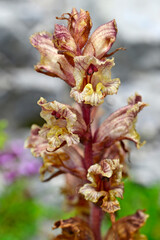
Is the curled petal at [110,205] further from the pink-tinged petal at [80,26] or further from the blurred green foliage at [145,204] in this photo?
the blurred green foliage at [145,204]

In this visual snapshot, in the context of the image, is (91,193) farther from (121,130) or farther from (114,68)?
(114,68)

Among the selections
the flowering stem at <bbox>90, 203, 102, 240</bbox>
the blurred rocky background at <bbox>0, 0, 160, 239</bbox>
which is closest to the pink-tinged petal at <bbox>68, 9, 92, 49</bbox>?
the flowering stem at <bbox>90, 203, 102, 240</bbox>

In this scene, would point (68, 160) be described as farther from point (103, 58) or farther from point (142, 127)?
point (142, 127)

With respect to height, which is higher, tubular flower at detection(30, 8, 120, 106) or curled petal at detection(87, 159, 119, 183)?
tubular flower at detection(30, 8, 120, 106)

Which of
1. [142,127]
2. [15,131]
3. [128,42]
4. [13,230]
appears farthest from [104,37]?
[15,131]

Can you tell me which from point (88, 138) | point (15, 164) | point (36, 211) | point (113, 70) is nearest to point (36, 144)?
point (88, 138)

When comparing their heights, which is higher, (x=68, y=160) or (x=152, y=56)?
(x=152, y=56)

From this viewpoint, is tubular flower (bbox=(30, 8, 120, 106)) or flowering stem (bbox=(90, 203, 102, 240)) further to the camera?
flowering stem (bbox=(90, 203, 102, 240))

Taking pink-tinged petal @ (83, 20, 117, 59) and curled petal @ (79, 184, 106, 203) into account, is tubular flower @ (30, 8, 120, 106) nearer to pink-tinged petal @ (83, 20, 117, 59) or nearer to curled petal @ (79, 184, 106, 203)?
pink-tinged petal @ (83, 20, 117, 59)
